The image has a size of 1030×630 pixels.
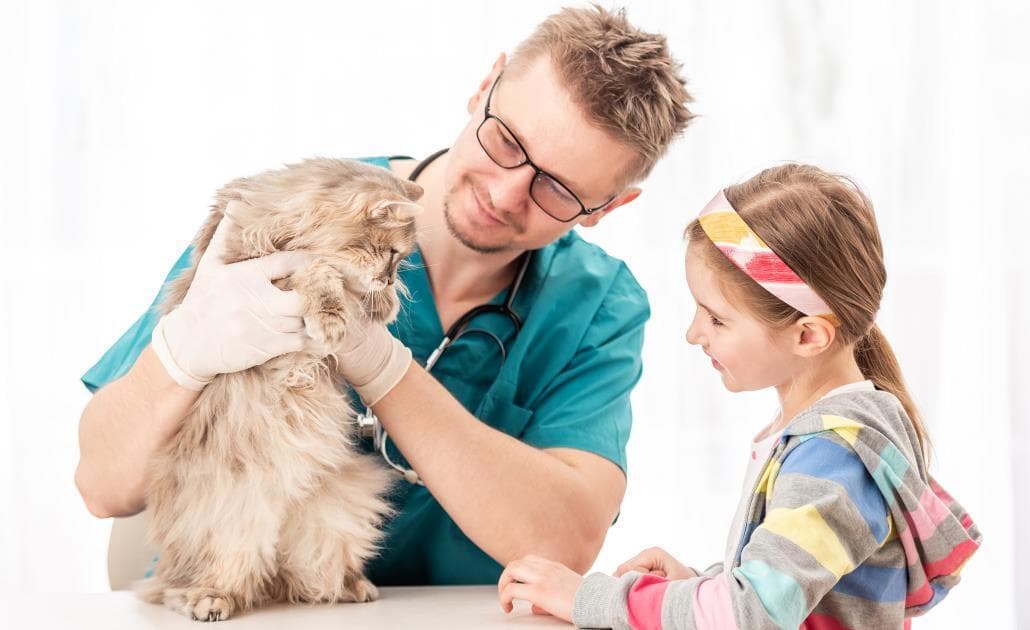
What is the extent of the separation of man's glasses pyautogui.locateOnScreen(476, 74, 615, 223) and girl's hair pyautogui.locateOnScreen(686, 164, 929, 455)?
1.21 ft

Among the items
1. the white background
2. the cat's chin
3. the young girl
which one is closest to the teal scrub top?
the cat's chin

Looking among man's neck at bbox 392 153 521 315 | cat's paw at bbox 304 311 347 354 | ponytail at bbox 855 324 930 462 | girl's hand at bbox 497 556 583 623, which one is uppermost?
man's neck at bbox 392 153 521 315

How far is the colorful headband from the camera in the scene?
1.12m

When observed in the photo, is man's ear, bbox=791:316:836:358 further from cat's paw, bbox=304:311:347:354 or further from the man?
cat's paw, bbox=304:311:347:354

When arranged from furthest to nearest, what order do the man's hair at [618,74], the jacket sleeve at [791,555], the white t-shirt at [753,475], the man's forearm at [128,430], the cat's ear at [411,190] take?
the man's hair at [618,74] → the cat's ear at [411,190] → the man's forearm at [128,430] → the white t-shirt at [753,475] → the jacket sleeve at [791,555]

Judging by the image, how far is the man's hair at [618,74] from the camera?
145 centimetres

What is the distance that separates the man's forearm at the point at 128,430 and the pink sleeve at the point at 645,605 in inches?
24.5

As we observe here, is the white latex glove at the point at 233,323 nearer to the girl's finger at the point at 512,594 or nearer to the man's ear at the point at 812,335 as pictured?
the girl's finger at the point at 512,594

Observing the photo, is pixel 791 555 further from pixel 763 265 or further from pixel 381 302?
pixel 381 302

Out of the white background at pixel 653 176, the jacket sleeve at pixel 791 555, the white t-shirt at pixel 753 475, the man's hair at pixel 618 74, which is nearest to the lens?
the jacket sleeve at pixel 791 555

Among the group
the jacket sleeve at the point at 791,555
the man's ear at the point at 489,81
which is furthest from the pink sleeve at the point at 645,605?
the man's ear at the point at 489,81

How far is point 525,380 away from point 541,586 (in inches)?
20.9


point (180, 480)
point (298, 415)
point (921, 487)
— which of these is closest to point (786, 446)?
point (921, 487)

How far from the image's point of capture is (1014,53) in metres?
2.30
